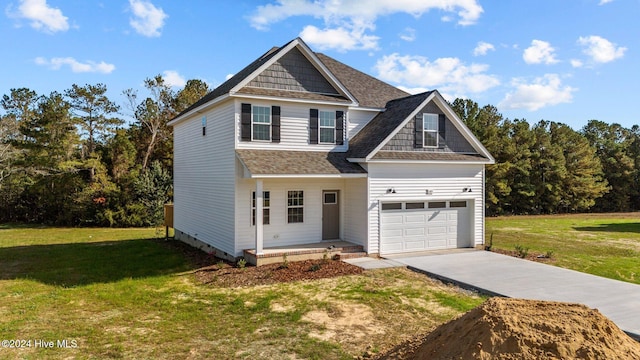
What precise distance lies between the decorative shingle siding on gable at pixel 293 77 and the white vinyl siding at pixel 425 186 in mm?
3655

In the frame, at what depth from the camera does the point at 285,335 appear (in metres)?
7.77

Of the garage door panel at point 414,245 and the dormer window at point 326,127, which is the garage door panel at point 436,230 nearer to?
the garage door panel at point 414,245

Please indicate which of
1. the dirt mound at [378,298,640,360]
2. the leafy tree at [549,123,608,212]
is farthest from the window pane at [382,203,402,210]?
the leafy tree at [549,123,608,212]

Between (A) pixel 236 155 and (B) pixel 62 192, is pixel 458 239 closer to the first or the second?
(A) pixel 236 155

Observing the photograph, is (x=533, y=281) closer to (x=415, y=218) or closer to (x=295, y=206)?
(x=415, y=218)

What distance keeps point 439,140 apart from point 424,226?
3.38 meters

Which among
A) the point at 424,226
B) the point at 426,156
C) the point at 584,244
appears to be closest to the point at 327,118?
the point at 426,156

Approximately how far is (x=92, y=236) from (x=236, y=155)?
15.2 metres

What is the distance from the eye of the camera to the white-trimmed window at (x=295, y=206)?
15.4 meters

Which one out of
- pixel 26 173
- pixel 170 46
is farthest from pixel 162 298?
pixel 26 173

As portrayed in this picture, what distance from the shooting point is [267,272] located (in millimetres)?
12555

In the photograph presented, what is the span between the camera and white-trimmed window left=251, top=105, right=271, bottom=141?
14.6 metres

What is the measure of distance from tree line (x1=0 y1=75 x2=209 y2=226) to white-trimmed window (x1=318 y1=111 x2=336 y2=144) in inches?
726

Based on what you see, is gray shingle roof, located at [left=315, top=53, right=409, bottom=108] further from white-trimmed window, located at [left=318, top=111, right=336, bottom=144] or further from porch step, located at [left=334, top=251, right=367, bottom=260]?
porch step, located at [left=334, top=251, right=367, bottom=260]
